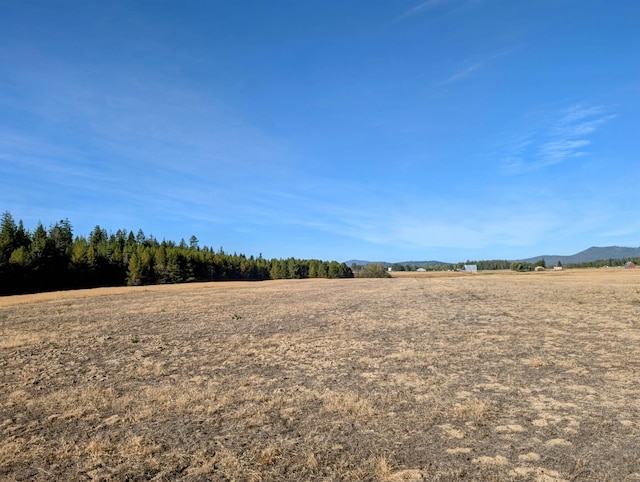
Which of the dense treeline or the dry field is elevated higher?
the dense treeline

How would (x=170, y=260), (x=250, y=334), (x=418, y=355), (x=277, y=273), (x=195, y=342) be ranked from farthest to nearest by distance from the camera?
(x=277, y=273)
(x=170, y=260)
(x=250, y=334)
(x=195, y=342)
(x=418, y=355)

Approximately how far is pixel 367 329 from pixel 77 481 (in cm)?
1397

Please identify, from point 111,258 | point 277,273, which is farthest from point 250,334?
point 277,273

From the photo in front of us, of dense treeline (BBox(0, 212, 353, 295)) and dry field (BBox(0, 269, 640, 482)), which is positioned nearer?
dry field (BBox(0, 269, 640, 482))

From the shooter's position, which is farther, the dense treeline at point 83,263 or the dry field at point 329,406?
the dense treeline at point 83,263

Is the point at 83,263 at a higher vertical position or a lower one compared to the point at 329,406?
higher

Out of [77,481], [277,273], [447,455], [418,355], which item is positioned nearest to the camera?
[77,481]

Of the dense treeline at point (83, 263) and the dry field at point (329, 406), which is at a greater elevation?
the dense treeline at point (83, 263)

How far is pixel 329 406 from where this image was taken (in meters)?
7.95

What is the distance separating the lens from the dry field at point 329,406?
5.50 m

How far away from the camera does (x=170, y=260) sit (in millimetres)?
99312

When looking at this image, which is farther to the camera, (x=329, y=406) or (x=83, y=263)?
(x=83, y=263)

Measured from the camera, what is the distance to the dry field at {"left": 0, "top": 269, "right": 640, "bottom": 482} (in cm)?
550

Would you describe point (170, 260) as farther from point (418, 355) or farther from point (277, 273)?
point (418, 355)
